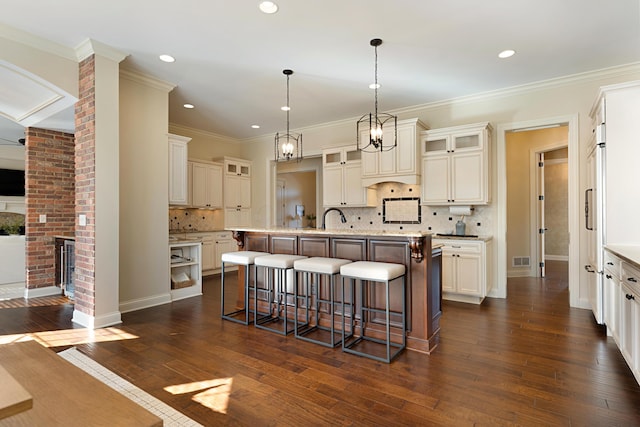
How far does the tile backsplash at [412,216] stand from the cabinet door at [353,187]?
31 cm

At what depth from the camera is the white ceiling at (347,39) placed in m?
2.87

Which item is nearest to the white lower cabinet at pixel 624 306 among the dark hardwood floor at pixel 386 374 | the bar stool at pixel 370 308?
the dark hardwood floor at pixel 386 374

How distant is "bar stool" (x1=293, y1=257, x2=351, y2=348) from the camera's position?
3027 mm

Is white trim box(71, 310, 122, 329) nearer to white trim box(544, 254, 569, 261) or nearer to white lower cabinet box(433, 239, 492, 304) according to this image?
white lower cabinet box(433, 239, 492, 304)

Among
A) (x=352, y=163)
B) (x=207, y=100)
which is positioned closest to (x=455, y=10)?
(x=352, y=163)

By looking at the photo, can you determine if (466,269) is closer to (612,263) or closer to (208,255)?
(612,263)

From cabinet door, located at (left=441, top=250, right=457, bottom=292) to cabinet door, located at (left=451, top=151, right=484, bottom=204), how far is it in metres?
0.81

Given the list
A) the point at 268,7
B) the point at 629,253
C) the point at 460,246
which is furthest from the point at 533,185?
the point at 268,7

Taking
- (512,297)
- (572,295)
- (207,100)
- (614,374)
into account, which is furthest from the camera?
(207,100)

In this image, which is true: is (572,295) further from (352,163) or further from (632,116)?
(352,163)

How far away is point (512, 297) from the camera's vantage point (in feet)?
15.7

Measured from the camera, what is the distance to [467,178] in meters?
4.66

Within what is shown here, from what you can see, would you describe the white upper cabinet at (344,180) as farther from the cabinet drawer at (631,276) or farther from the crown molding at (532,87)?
the cabinet drawer at (631,276)

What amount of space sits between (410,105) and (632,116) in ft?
9.57
